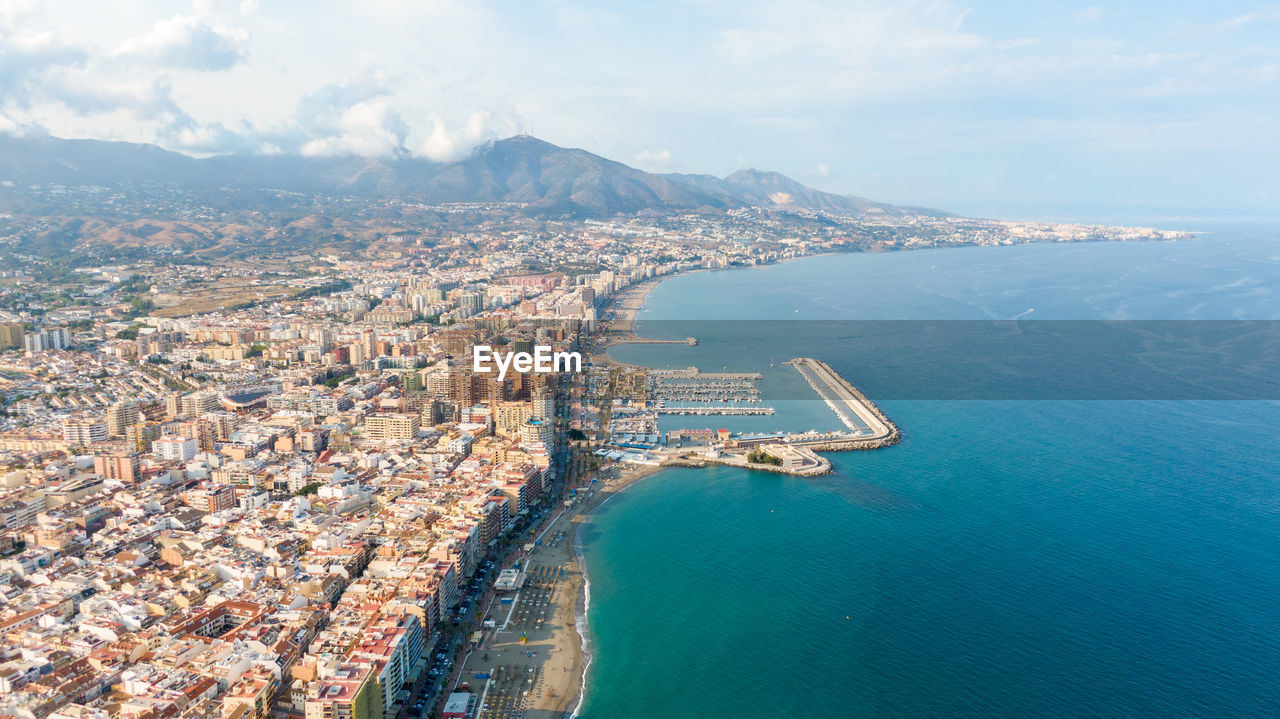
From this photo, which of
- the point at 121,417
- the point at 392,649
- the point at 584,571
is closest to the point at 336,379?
the point at 121,417

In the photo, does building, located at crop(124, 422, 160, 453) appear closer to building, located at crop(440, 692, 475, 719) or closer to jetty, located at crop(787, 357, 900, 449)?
building, located at crop(440, 692, 475, 719)

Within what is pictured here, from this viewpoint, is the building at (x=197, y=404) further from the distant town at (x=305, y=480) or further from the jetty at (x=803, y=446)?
the jetty at (x=803, y=446)

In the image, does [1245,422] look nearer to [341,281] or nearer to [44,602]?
[44,602]

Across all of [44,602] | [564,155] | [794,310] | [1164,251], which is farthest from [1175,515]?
[564,155]

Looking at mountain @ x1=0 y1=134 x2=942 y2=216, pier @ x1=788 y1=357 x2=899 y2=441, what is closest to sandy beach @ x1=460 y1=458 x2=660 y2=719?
pier @ x1=788 y1=357 x2=899 y2=441

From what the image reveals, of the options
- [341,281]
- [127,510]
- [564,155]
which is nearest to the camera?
[127,510]

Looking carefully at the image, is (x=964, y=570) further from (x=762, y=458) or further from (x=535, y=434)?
(x=535, y=434)

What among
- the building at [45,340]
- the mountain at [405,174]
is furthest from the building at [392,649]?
the mountain at [405,174]
